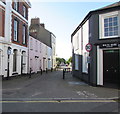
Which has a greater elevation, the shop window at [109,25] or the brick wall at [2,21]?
the brick wall at [2,21]

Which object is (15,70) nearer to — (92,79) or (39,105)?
(92,79)

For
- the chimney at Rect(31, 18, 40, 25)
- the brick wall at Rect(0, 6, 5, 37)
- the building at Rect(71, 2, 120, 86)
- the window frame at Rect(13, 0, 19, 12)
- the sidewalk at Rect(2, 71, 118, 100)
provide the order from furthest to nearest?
1. the chimney at Rect(31, 18, 40, 25)
2. the window frame at Rect(13, 0, 19, 12)
3. the brick wall at Rect(0, 6, 5, 37)
4. the building at Rect(71, 2, 120, 86)
5. the sidewalk at Rect(2, 71, 118, 100)

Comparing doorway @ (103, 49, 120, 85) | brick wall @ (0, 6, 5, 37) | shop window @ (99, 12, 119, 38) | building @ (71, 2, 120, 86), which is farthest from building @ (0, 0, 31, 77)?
doorway @ (103, 49, 120, 85)

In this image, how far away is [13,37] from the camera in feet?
47.3

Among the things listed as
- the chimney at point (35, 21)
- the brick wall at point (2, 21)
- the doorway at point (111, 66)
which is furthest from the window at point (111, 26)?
the chimney at point (35, 21)

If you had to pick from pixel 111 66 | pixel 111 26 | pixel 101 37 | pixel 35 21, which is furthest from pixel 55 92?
pixel 35 21

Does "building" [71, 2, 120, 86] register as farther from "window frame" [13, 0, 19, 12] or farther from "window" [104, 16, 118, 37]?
"window frame" [13, 0, 19, 12]

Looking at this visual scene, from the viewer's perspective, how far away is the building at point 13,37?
12.6 m

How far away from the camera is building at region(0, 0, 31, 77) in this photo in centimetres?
1260

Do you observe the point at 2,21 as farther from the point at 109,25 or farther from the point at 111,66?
the point at 111,66

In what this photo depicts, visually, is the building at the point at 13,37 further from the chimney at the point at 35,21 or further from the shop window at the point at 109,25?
the chimney at the point at 35,21

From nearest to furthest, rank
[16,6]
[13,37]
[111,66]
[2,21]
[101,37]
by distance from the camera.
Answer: [101,37]
[2,21]
[111,66]
[13,37]
[16,6]

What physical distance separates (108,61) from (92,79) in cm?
446

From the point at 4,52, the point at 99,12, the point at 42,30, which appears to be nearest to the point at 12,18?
the point at 4,52
